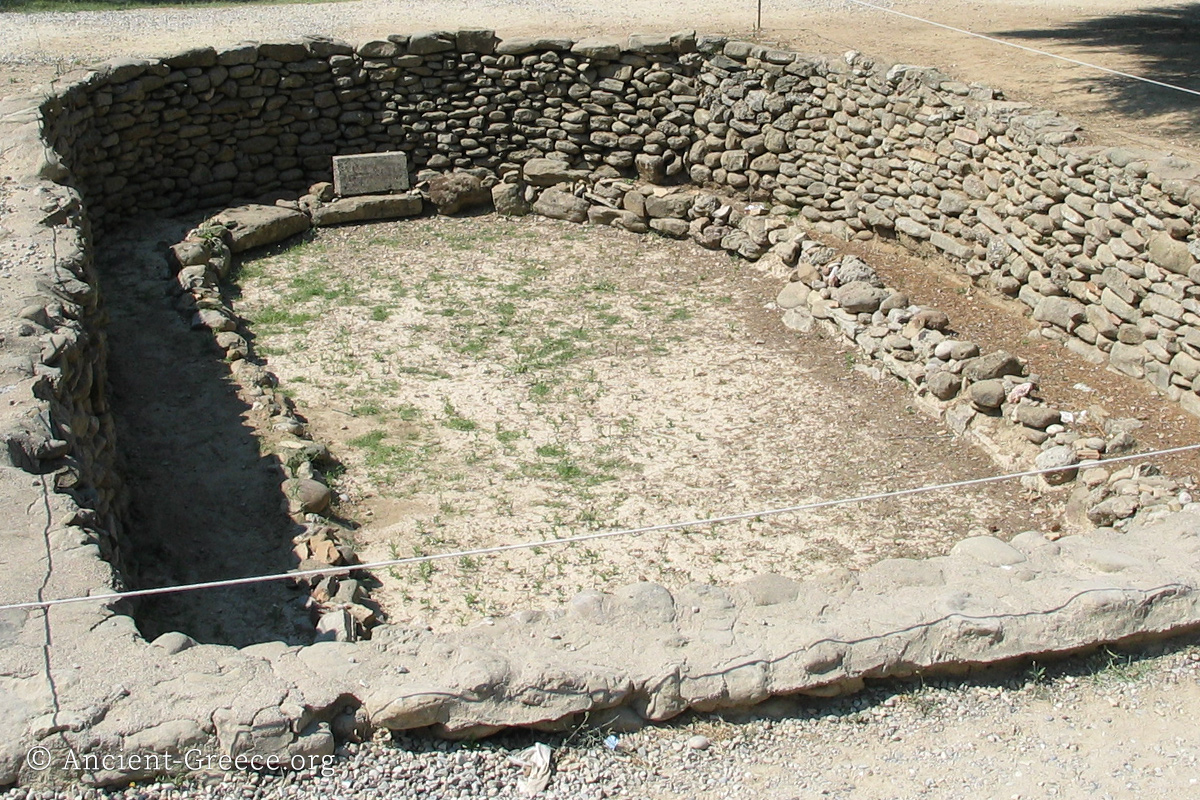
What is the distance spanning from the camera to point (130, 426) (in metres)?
8.82

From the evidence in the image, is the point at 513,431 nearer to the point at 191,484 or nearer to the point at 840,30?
the point at 191,484

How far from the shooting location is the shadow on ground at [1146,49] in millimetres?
11008

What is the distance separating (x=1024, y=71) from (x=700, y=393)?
5.68 meters

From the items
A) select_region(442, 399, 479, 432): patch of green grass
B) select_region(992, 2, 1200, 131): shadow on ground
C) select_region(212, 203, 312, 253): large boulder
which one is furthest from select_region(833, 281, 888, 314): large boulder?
select_region(212, 203, 312, 253): large boulder

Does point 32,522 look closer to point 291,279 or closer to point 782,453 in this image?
point 782,453

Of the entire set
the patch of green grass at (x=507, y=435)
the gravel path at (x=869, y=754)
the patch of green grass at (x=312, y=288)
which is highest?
the patch of green grass at (x=312, y=288)

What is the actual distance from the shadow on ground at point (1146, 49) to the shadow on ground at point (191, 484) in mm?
8298

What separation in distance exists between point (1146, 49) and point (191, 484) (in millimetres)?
11190

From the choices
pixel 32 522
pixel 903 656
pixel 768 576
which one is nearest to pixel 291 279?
pixel 32 522

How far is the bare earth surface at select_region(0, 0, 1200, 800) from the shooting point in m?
4.65

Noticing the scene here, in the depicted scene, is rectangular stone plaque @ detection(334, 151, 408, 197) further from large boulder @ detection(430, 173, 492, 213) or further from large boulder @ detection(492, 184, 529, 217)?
large boulder @ detection(492, 184, 529, 217)

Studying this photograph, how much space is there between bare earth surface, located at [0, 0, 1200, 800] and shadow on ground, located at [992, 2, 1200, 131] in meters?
0.04

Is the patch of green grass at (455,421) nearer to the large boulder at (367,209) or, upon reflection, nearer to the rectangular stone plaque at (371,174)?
the large boulder at (367,209)

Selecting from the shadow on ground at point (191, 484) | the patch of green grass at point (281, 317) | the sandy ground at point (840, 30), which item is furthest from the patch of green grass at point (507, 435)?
the sandy ground at point (840, 30)
